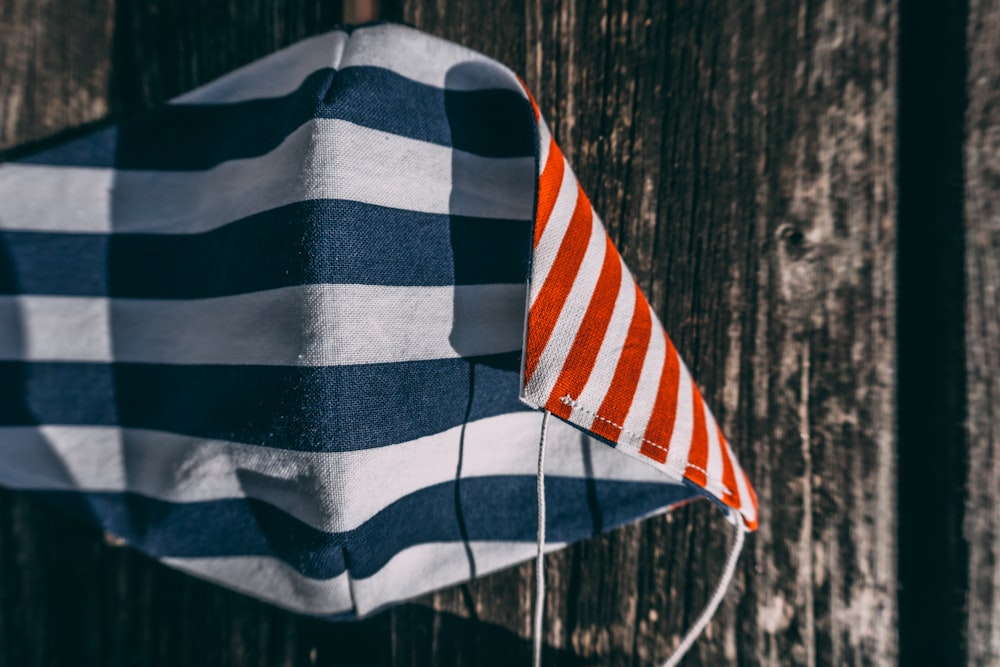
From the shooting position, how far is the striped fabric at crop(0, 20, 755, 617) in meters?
0.50

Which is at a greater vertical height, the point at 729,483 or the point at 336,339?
the point at 336,339

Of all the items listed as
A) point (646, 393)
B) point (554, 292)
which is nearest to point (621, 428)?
point (646, 393)

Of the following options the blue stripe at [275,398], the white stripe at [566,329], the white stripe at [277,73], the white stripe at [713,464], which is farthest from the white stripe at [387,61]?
the white stripe at [713,464]

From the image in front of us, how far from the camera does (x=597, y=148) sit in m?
0.65

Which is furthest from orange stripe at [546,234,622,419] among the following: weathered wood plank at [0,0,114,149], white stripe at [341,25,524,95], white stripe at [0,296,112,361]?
weathered wood plank at [0,0,114,149]

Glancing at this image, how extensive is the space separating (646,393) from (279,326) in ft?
1.30

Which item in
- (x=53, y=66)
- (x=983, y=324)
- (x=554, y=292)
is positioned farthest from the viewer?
(x=53, y=66)

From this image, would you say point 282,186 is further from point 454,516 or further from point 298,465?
point 454,516

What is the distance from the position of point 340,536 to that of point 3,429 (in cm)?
52

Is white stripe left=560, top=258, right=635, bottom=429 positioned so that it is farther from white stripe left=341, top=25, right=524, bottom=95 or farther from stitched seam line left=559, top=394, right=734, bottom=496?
white stripe left=341, top=25, right=524, bottom=95

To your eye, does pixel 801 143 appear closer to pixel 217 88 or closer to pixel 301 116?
pixel 301 116

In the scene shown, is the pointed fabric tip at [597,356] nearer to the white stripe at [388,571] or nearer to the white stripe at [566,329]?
the white stripe at [566,329]

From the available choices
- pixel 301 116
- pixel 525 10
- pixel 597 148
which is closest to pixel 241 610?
pixel 301 116

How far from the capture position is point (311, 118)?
1.66ft
